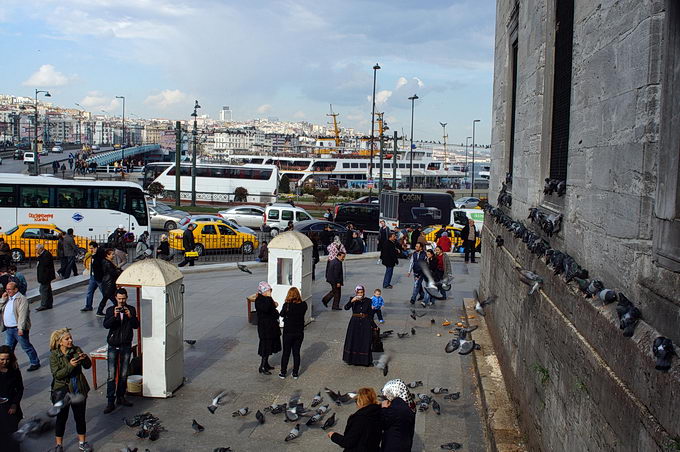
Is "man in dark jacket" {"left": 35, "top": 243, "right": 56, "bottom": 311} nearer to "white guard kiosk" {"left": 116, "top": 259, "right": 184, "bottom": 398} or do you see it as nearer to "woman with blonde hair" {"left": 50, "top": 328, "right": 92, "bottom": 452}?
"white guard kiosk" {"left": 116, "top": 259, "right": 184, "bottom": 398}

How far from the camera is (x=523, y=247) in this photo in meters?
8.65

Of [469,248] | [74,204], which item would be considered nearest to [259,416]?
[469,248]

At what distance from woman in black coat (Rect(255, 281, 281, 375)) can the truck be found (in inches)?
991

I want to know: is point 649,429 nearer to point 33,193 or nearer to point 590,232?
point 590,232

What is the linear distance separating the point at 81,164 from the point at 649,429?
67.5 meters

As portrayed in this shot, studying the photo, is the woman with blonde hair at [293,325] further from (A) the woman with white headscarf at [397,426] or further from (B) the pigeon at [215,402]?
(A) the woman with white headscarf at [397,426]

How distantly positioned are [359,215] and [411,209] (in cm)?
292

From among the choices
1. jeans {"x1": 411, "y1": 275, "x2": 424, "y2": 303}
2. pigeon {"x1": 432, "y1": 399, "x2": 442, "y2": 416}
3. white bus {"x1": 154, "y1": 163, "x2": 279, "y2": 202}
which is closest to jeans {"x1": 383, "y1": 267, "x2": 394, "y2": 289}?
jeans {"x1": 411, "y1": 275, "x2": 424, "y2": 303}

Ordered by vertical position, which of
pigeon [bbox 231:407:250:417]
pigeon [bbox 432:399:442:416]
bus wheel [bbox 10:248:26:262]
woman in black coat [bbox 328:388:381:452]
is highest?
woman in black coat [bbox 328:388:381:452]

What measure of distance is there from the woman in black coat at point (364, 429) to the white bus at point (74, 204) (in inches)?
958

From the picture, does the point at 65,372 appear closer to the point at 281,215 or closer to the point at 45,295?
the point at 45,295

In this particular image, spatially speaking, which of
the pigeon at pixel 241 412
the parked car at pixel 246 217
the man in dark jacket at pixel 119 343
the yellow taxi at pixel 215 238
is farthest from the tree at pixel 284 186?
the pigeon at pixel 241 412

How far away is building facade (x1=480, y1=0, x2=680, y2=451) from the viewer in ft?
12.7

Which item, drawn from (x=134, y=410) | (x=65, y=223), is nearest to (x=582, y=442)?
(x=134, y=410)
